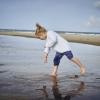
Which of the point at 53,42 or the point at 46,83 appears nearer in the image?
the point at 46,83

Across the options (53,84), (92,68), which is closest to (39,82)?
(53,84)

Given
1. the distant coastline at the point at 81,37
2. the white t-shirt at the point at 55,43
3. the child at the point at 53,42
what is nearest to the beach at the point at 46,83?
the child at the point at 53,42

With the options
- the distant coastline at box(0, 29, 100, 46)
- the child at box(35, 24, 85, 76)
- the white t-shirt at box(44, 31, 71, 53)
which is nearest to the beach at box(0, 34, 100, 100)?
the child at box(35, 24, 85, 76)

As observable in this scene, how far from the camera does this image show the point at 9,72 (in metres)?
11.0

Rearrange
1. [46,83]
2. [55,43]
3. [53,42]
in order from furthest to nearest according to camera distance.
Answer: [55,43] < [53,42] < [46,83]

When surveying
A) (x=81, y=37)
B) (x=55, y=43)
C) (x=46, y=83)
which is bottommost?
(x=46, y=83)

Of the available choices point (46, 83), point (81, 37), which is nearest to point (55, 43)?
point (46, 83)

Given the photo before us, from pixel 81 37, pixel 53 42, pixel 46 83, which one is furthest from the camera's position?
pixel 81 37

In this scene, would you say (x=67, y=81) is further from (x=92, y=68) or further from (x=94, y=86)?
(x=92, y=68)

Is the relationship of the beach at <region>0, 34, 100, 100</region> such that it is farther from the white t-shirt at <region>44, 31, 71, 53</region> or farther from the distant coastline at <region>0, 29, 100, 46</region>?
the distant coastline at <region>0, 29, 100, 46</region>

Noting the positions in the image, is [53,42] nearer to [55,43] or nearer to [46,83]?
[55,43]

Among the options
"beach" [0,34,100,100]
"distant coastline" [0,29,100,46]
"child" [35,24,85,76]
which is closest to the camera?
"beach" [0,34,100,100]

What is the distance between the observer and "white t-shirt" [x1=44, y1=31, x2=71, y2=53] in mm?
10203

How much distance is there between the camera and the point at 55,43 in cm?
1045
